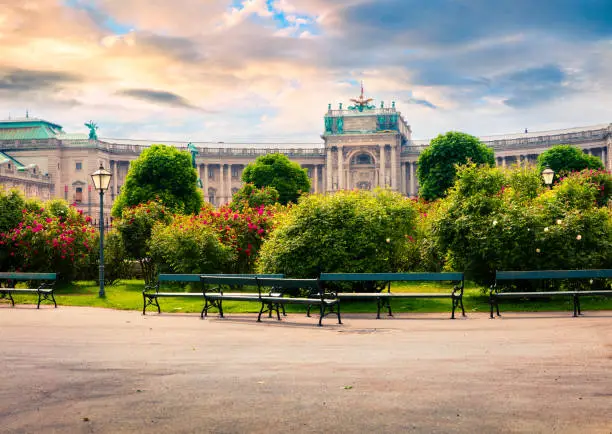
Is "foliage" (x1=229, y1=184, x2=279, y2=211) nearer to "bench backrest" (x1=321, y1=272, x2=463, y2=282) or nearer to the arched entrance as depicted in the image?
"bench backrest" (x1=321, y1=272, x2=463, y2=282)

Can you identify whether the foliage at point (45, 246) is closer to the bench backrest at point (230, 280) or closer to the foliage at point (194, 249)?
the foliage at point (194, 249)

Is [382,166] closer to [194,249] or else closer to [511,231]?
[194,249]

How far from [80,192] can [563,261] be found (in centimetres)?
10623

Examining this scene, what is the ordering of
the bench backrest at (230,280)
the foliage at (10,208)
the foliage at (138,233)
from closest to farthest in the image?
the bench backrest at (230,280)
the foliage at (10,208)
the foliage at (138,233)

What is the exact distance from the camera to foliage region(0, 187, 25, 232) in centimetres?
3089

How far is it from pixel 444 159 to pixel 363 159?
5467 centimetres

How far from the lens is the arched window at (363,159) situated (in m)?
124

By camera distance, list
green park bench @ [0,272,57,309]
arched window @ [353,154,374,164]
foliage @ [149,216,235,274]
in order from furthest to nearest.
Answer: arched window @ [353,154,374,164]
foliage @ [149,216,235,274]
green park bench @ [0,272,57,309]

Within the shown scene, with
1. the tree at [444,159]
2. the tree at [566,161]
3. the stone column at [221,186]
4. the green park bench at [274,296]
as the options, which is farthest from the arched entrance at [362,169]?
the green park bench at [274,296]

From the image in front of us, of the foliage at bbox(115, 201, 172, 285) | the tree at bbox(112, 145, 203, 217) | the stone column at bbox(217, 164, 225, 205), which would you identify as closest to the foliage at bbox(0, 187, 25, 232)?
the foliage at bbox(115, 201, 172, 285)

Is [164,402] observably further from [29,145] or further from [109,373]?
[29,145]

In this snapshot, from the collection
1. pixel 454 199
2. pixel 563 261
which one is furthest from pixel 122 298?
pixel 563 261

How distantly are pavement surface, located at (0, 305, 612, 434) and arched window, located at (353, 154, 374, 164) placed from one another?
109181 mm

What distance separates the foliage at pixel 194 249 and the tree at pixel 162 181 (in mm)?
28993
